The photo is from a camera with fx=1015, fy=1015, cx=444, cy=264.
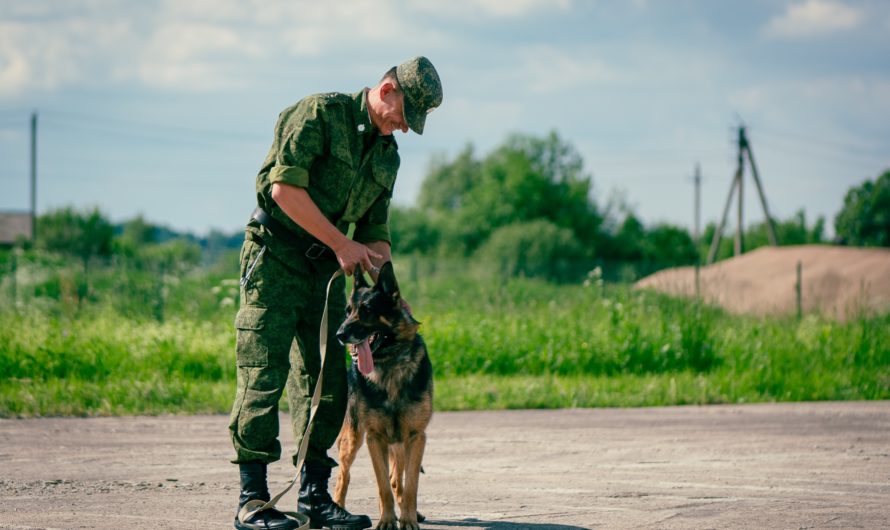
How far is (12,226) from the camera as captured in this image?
7188cm

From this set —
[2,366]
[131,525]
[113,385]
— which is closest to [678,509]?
[131,525]

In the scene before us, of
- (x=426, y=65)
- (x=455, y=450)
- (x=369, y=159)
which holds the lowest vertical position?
(x=455, y=450)

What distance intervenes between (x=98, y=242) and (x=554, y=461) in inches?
2271

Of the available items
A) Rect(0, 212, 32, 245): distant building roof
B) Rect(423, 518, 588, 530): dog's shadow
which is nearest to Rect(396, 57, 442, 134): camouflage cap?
Rect(423, 518, 588, 530): dog's shadow

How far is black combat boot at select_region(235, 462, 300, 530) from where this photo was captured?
492 cm

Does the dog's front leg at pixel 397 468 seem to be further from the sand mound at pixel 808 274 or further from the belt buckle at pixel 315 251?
the sand mound at pixel 808 274

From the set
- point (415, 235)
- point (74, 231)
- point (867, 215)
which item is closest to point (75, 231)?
point (74, 231)

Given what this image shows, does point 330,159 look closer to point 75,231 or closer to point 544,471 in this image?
point 544,471

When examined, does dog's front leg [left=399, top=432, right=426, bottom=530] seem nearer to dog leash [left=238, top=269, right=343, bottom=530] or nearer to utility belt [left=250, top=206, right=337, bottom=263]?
dog leash [left=238, top=269, right=343, bottom=530]

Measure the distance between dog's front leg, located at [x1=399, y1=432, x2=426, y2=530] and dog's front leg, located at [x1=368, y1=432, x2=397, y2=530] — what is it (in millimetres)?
55

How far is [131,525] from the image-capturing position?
514 centimetres

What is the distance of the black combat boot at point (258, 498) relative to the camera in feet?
16.1

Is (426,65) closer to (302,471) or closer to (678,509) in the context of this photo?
(302,471)

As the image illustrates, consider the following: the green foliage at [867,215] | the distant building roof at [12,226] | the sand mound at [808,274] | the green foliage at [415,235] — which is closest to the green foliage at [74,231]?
the distant building roof at [12,226]
